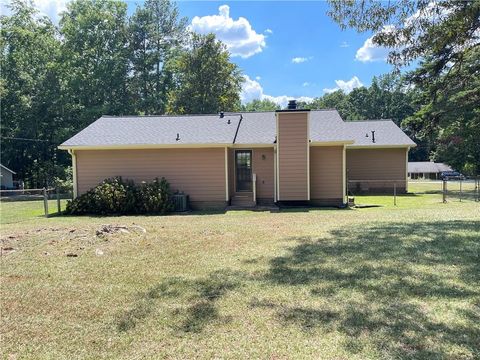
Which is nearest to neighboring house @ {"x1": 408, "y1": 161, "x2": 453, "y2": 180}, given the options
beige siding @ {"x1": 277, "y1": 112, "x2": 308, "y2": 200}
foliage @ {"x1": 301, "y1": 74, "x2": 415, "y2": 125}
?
foliage @ {"x1": 301, "y1": 74, "x2": 415, "y2": 125}

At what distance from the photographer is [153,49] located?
37.1 meters

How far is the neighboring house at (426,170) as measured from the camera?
163 feet

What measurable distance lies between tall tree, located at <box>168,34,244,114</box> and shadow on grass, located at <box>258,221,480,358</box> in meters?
25.5

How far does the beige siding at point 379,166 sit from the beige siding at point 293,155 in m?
7.36

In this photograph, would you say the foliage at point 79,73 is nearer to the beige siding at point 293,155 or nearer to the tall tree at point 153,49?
the tall tree at point 153,49

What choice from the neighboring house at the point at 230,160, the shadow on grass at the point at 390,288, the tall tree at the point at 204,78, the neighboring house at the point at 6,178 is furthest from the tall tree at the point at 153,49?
the shadow on grass at the point at 390,288

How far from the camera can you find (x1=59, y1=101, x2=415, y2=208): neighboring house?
14398 mm

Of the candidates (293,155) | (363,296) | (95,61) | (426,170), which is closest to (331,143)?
(293,155)

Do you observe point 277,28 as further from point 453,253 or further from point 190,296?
point 190,296

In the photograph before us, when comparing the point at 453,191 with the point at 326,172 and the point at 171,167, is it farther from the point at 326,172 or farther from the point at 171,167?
the point at 171,167

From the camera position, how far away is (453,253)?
6.08 meters

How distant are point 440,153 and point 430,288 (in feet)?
84.5

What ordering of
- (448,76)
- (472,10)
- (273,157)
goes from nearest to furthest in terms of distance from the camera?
1. (472,10)
2. (448,76)
3. (273,157)

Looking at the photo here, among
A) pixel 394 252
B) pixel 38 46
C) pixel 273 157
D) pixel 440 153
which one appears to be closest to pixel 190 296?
pixel 394 252
